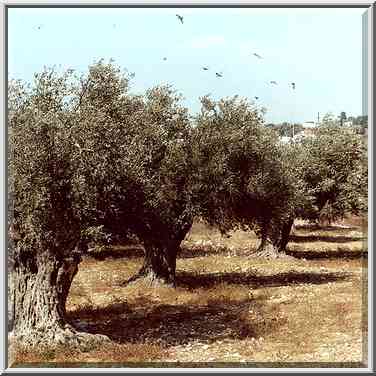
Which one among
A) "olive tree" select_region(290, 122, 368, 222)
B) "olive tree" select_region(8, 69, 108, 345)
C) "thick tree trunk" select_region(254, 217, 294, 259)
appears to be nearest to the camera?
"olive tree" select_region(8, 69, 108, 345)

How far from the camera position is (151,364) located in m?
17.0

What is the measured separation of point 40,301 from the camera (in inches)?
738

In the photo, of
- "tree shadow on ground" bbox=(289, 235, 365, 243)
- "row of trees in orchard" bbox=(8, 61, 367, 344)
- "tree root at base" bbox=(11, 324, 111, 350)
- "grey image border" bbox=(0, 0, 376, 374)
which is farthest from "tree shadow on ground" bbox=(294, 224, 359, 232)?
"grey image border" bbox=(0, 0, 376, 374)

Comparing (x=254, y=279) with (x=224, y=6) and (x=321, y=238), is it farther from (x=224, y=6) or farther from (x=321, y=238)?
(x=321, y=238)

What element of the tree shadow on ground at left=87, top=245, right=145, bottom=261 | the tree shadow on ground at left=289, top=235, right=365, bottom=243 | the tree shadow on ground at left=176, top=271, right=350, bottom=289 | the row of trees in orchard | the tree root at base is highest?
the row of trees in orchard

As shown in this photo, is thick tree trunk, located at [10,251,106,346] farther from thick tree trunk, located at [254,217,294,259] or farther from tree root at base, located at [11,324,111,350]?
thick tree trunk, located at [254,217,294,259]

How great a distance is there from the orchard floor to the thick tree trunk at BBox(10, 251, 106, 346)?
2.42 feet

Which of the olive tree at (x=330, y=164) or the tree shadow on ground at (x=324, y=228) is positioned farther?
the tree shadow on ground at (x=324, y=228)

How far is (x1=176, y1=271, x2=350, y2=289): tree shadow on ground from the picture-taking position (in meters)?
33.3

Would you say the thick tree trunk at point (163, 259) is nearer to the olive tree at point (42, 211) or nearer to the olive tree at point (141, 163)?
the olive tree at point (141, 163)

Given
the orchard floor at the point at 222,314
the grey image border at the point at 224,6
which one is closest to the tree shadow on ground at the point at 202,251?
the orchard floor at the point at 222,314

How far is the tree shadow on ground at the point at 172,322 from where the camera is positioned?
21312mm

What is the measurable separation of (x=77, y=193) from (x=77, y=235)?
73.7 inches

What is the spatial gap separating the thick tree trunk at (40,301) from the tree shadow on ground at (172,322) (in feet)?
7.80
